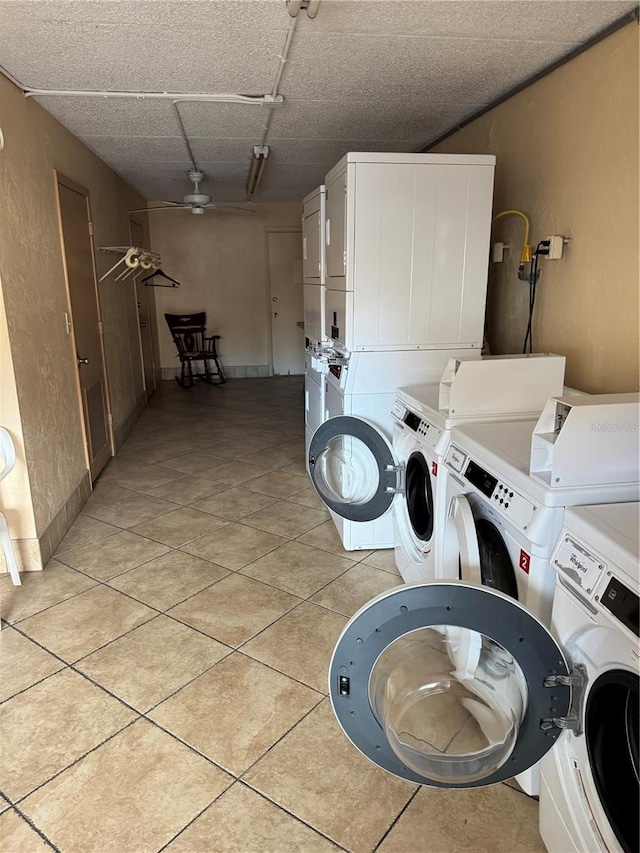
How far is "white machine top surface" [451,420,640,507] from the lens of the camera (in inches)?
51.2

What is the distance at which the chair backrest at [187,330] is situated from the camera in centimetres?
741

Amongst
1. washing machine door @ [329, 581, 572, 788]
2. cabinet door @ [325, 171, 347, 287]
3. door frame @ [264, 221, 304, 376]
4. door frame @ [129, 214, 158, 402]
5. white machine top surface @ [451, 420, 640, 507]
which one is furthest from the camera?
door frame @ [264, 221, 304, 376]

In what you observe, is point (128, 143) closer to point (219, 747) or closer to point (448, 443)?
point (448, 443)

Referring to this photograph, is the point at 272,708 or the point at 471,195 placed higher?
the point at 471,195

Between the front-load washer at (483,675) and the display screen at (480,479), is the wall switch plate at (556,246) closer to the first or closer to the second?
the display screen at (480,479)

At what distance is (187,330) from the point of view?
24.6 feet

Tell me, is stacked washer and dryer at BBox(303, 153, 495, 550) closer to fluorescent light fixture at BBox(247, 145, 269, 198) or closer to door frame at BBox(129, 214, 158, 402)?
fluorescent light fixture at BBox(247, 145, 269, 198)

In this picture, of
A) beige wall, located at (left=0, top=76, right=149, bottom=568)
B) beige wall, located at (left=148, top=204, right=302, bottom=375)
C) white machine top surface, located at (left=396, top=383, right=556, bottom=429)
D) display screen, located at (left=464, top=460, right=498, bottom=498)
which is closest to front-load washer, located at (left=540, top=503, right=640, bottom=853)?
display screen, located at (left=464, top=460, right=498, bottom=498)

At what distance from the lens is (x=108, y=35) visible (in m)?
2.16

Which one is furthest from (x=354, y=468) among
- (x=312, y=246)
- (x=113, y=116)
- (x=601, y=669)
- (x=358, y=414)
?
(x=113, y=116)

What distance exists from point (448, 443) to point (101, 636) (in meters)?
1.59

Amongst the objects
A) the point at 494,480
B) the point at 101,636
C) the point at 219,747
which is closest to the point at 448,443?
the point at 494,480

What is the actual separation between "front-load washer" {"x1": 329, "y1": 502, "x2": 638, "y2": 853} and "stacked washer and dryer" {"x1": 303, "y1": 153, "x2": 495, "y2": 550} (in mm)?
1292

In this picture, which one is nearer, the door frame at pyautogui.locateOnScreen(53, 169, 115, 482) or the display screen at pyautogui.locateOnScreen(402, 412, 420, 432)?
the display screen at pyautogui.locateOnScreen(402, 412, 420, 432)
